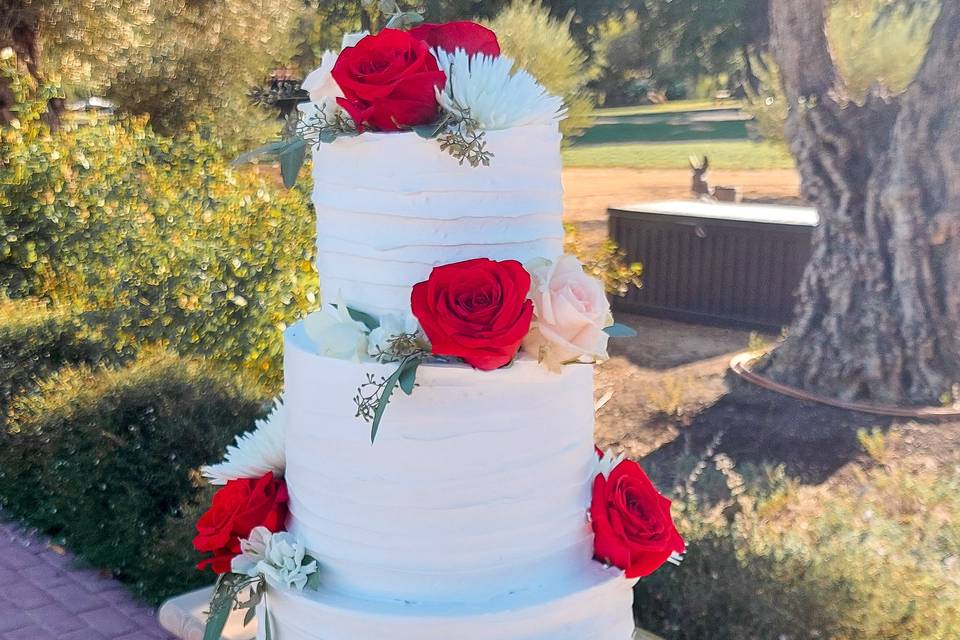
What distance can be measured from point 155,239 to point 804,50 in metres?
4.82

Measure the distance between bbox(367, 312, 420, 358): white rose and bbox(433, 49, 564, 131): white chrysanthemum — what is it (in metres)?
0.38

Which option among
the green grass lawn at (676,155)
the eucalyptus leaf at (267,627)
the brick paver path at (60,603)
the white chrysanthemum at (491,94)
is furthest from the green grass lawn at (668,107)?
the eucalyptus leaf at (267,627)

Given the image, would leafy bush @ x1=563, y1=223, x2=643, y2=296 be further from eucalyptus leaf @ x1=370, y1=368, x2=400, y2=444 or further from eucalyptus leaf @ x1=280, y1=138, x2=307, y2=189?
eucalyptus leaf @ x1=370, y1=368, x2=400, y2=444

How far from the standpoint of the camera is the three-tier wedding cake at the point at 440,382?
175 cm

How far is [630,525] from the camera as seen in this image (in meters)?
1.96

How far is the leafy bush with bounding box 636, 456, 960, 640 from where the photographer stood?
2758mm

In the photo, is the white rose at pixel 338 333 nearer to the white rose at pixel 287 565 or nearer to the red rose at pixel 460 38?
the white rose at pixel 287 565

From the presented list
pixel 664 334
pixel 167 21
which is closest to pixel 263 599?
pixel 664 334

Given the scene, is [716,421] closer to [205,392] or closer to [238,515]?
[205,392]

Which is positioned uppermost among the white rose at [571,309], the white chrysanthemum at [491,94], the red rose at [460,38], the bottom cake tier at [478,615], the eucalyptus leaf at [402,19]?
the eucalyptus leaf at [402,19]

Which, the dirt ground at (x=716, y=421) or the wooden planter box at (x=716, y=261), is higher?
the wooden planter box at (x=716, y=261)

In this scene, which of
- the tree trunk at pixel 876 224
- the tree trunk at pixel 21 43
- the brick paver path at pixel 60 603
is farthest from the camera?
the tree trunk at pixel 21 43

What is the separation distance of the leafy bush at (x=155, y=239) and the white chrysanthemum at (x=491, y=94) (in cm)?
287

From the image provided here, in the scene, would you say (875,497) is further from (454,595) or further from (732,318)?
(732,318)
